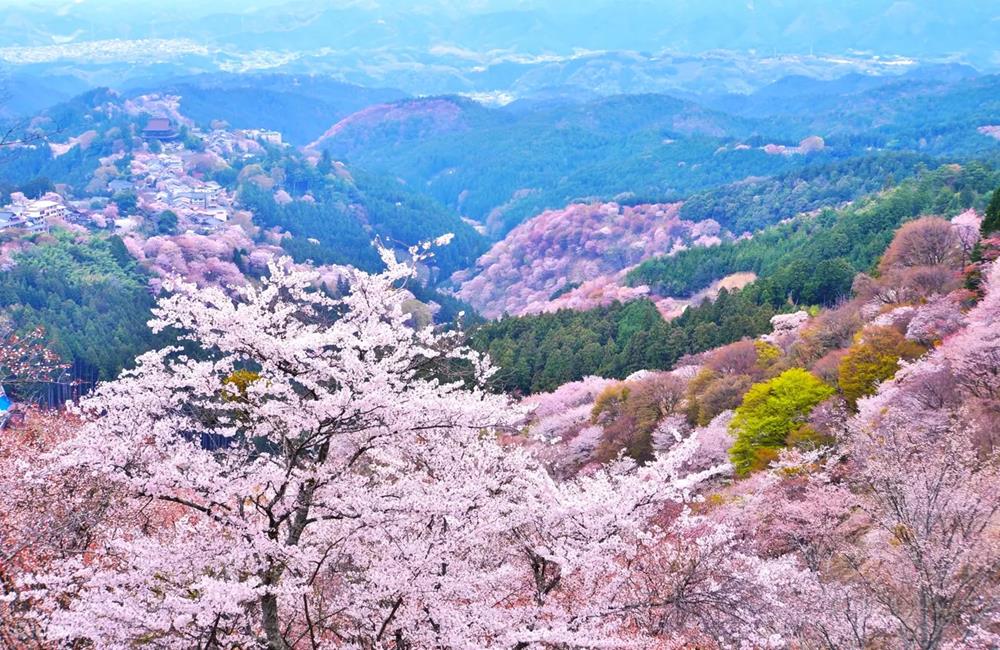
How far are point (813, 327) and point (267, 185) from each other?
110170 millimetres

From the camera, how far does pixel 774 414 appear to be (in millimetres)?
26812

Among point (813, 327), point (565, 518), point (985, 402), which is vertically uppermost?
point (565, 518)

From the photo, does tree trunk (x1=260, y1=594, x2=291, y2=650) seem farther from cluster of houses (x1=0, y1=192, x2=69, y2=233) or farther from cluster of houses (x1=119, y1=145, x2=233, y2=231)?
cluster of houses (x1=119, y1=145, x2=233, y2=231)

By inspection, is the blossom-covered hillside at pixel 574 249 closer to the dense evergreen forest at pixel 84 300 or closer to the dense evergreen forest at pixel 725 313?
the dense evergreen forest at pixel 725 313

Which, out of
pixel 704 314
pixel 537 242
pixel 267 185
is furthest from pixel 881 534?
pixel 267 185

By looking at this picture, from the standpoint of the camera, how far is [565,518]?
10.4 m

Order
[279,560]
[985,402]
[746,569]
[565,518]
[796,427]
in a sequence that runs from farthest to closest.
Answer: [796,427], [985,402], [746,569], [565,518], [279,560]

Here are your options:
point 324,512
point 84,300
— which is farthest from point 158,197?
point 324,512

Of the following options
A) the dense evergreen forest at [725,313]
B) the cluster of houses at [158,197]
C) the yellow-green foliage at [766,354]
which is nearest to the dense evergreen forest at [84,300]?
the cluster of houses at [158,197]

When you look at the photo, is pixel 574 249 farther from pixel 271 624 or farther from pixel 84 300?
pixel 271 624

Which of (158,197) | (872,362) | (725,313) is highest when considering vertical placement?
(872,362)

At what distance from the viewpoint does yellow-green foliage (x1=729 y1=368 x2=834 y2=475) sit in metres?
26.5

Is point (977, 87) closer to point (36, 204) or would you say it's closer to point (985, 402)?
point (36, 204)

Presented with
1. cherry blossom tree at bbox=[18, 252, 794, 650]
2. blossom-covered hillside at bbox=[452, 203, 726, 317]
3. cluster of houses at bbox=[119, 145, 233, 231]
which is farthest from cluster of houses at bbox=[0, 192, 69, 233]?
cherry blossom tree at bbox=[18, 252, 794, 650]
